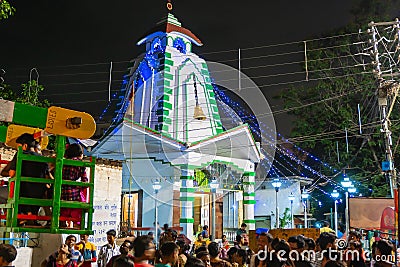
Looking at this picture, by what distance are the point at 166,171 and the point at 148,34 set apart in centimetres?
725

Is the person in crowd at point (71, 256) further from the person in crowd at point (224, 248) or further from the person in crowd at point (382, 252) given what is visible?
the person in crowd at point (382, 252)

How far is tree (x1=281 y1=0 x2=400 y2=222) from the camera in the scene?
85.0 feet

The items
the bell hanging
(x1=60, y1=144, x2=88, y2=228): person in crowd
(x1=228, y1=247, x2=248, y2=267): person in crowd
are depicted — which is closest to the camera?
(x1=60, y1=144, x2=88, y2=228): person in crowd

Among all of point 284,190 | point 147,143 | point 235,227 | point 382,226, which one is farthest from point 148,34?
point 382,226

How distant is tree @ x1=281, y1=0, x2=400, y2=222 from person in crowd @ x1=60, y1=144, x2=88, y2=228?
21.7 metres

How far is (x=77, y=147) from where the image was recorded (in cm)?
523

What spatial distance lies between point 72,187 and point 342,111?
23.2 metres

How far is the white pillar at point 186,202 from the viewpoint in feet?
54.2

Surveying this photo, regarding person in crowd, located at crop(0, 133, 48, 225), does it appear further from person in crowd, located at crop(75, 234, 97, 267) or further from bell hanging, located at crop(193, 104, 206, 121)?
bell hanging, located at crop(193, 104, 206, 121)

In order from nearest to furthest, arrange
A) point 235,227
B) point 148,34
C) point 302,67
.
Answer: point 235,227
point 148,34
point 302,67

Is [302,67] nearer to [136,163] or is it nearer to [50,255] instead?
[136,163]

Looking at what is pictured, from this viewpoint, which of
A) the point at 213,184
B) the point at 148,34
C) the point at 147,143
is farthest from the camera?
the point at 148,34

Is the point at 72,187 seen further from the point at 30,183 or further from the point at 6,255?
the point at 6,255

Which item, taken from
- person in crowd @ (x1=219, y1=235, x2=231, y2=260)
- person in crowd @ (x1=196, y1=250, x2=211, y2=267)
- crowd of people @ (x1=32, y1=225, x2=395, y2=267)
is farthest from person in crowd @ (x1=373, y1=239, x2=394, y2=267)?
person in crowd @ (x1=219, y1=235, x2=231, y2=260)
